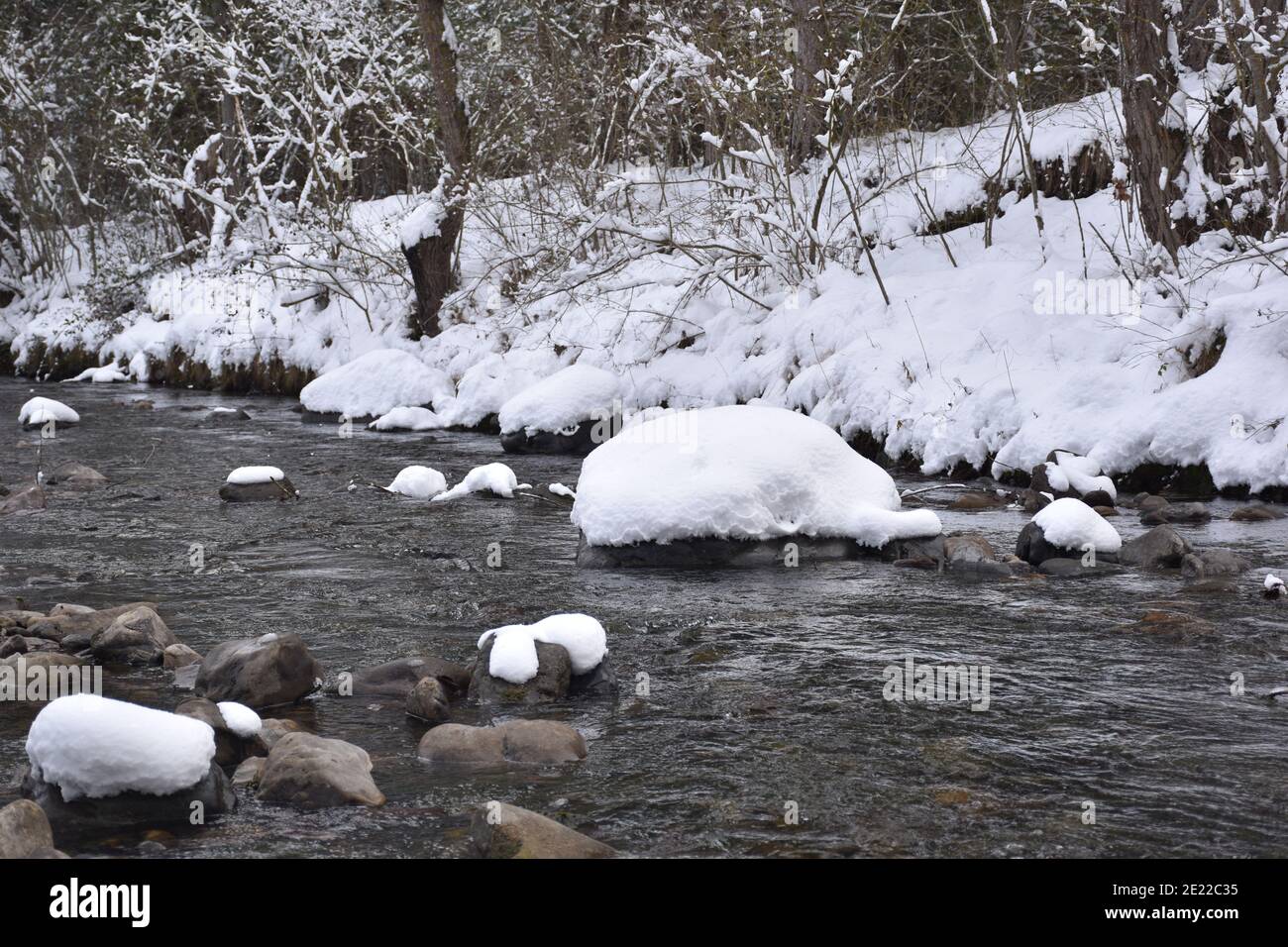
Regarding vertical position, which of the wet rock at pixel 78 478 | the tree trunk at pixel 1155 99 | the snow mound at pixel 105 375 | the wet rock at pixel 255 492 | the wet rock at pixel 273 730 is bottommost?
the wet rock at pixel 273 730

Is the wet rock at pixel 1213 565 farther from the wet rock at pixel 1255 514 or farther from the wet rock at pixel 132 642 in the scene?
the wet rock at pixel 132 642

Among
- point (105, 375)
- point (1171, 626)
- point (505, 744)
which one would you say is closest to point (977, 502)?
point (1171, 626)

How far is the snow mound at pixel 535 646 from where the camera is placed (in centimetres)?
492

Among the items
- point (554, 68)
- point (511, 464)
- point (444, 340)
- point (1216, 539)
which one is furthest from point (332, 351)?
point (1216, 539)

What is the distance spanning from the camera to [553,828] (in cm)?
348

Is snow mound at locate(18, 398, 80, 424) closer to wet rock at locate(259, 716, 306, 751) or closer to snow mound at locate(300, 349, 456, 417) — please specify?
snow mound at locate(300, 349, 456, 417)

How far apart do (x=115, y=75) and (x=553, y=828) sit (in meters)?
25.1

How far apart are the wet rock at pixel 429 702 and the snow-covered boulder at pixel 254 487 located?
5.16 m

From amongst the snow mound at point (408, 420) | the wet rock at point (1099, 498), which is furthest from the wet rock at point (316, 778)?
the snow mound at point (408, 420)

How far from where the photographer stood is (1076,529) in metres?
7.12

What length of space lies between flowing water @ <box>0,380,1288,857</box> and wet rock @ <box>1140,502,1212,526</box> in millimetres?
169
